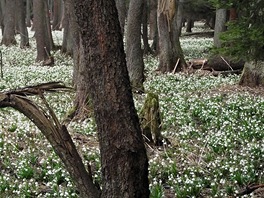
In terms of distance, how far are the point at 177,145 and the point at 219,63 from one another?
9595 millimetres

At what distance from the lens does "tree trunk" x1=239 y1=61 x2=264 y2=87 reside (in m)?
13.2

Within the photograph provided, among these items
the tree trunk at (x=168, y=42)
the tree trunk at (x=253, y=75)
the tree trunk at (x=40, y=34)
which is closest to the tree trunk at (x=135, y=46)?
the tree trunk at (x=253, y=75)

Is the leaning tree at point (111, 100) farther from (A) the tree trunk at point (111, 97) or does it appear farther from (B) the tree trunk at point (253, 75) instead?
(B) the tree trunk at point (253, 75)

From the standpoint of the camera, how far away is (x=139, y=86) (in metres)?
13.5

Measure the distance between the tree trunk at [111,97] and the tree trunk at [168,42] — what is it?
42.7 ft

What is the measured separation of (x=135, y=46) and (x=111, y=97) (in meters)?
9.84

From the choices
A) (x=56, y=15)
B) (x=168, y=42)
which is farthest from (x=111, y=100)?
(x=56, y=15)

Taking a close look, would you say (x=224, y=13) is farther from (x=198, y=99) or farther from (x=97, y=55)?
(x=97, y=55)

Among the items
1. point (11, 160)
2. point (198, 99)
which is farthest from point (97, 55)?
point (198, 99)

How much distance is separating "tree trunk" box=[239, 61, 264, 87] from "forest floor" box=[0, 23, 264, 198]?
32cm

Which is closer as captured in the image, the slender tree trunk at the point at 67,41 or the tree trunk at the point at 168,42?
the tree trunk at the point at 168,42

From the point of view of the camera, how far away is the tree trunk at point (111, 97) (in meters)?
4.16

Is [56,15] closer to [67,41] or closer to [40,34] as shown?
[67,41]

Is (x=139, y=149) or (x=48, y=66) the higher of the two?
(x=139, y=149)
